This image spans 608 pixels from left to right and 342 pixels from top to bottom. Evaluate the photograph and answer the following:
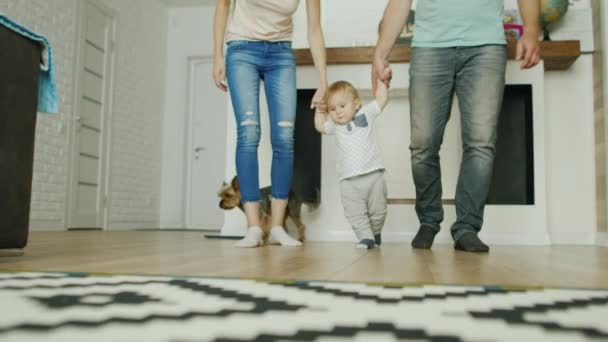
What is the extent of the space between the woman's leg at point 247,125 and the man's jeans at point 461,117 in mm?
630

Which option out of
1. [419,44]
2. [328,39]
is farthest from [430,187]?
[328,39]

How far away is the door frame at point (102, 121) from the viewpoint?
5098 millimetres

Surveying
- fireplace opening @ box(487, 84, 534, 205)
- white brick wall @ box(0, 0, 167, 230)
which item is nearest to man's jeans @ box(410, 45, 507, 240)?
fireplace opening @ box(487, 84, 534, 205)

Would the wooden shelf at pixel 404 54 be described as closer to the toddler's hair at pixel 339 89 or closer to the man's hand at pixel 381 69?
the toddler's hair at pixel 339 89

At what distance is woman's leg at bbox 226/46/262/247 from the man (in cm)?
52

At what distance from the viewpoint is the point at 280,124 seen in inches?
89.5

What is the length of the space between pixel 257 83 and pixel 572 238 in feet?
6.78

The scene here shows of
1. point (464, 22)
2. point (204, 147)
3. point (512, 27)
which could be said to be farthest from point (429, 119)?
point (204, 147)

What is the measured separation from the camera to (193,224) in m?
6.94

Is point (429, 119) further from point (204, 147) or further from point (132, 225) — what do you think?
point (204, 147)

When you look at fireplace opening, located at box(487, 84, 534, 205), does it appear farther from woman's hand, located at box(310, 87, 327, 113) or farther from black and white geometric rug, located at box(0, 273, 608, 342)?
black and white geometric rug, located at box(0, 273, 608, 342)

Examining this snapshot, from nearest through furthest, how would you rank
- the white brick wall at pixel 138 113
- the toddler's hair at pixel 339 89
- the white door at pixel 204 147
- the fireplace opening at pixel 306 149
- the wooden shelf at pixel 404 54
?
the toddler's hair at pixel 339 89
the wooden shelf at pixel 404 54
the fireplace opening at pixel 306 149
the white brick wall at pixel 138 113
the white door at pixel 204 147

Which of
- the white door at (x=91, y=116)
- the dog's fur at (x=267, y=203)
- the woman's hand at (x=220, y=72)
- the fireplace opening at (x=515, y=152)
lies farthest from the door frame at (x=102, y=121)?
the fireplace opening at (x=515, y=152)

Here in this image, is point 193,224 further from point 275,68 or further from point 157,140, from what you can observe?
point 275,68
